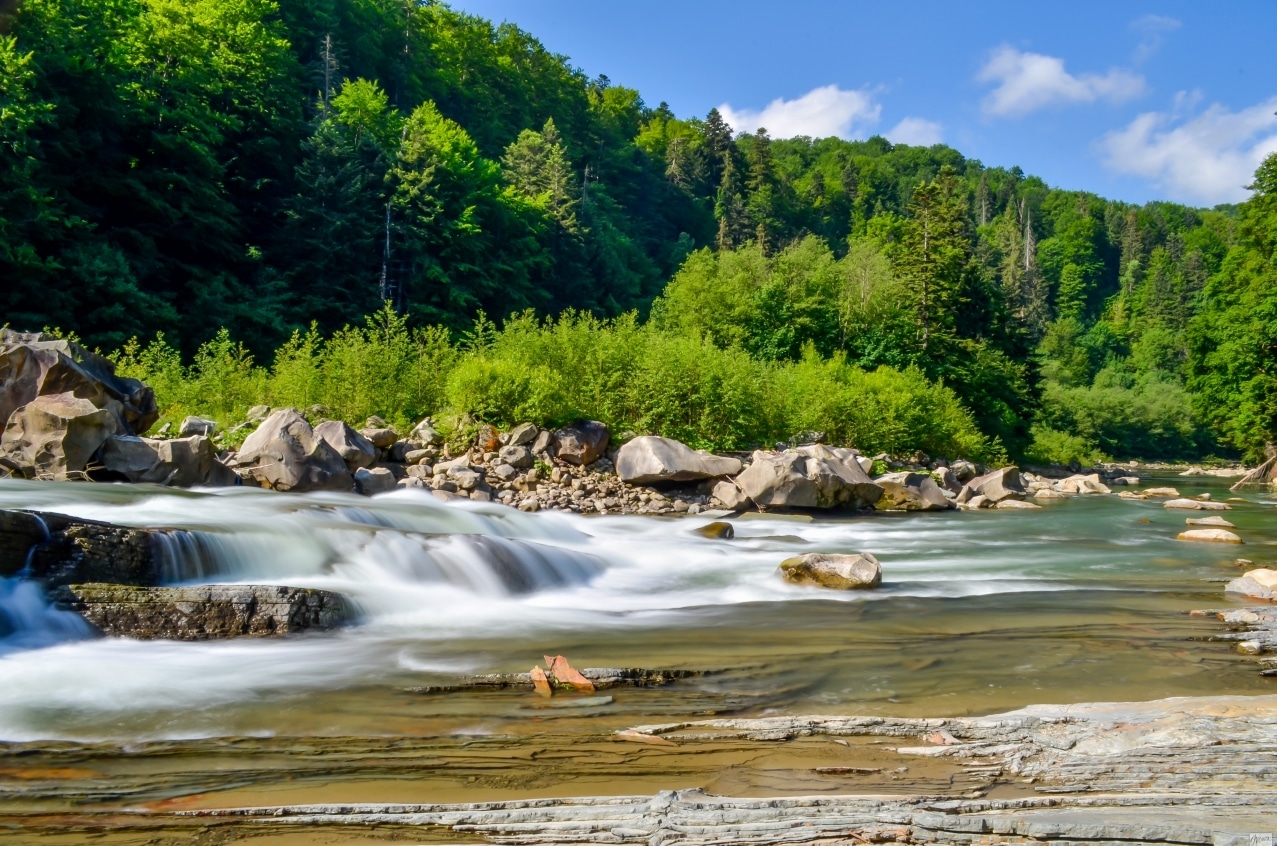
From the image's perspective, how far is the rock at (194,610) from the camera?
9234mm

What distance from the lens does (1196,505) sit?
28.9 metres

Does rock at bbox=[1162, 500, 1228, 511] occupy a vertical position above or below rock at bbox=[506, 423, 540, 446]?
below

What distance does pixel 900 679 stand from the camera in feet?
27.9

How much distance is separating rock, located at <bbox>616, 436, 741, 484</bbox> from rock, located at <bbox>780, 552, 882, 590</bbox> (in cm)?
1025

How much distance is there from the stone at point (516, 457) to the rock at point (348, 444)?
3355 mm

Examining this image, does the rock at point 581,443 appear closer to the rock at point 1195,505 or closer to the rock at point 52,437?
the rock at point 52,437

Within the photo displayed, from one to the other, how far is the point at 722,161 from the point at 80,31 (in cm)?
8561

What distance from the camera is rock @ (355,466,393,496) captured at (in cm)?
2083

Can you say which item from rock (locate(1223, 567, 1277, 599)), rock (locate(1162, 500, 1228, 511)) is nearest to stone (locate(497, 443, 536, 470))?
rock (locate(1223, 567, 1277, 599))

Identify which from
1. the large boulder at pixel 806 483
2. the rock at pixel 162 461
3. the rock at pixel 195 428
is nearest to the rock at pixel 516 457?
the large boulder at pixel 806 483

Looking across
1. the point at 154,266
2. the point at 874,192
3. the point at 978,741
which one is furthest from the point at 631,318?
the point at 874,192

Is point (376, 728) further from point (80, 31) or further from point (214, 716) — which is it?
point (80, 31)

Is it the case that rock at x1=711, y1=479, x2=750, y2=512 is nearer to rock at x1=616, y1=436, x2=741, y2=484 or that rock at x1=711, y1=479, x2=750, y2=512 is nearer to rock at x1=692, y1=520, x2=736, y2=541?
rock at x1=616, y1=436, x2=741, y2=484

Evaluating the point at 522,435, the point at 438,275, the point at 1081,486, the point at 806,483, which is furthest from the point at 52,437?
the point at 1081,486
